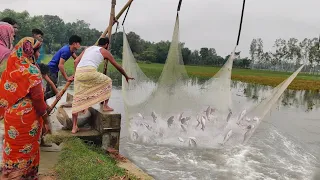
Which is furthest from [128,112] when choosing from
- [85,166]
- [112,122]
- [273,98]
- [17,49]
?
[17,49]

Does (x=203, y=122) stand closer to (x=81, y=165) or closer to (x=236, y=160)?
(x=236, y=160)

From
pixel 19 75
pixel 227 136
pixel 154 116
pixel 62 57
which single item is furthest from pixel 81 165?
pixel 227 136

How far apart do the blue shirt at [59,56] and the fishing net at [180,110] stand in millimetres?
1030

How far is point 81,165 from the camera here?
10.9 ft

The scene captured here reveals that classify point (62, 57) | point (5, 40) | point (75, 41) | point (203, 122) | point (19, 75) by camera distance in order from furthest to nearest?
point (203, 122) → point (62, 57) → point (75, 41) → point (5, 40) → point (19, 75)

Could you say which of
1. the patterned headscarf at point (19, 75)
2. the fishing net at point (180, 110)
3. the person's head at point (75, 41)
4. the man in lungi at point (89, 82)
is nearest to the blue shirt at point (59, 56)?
the person's head at point (75, 41)

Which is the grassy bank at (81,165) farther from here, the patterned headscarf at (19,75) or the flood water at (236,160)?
the flood water at (236,160)

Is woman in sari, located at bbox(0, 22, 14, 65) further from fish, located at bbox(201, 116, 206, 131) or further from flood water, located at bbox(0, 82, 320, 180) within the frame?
fish, located at bbox(201, 116, 206, 131)

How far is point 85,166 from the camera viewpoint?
3.28 m

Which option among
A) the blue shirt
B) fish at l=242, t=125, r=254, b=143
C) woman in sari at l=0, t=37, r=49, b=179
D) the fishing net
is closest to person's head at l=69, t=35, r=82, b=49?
the blue shirt

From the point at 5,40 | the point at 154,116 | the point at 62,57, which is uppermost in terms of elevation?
the point at 5,40

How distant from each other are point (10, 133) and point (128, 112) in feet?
9.20

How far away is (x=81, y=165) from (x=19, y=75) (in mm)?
1250

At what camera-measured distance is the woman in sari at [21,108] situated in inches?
99.3
